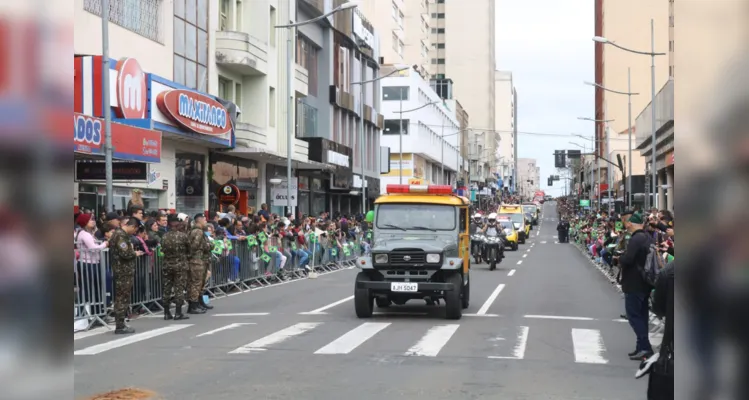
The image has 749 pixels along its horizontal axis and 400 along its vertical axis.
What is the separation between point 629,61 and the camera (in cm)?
10000

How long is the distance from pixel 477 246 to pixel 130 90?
15.5 metres

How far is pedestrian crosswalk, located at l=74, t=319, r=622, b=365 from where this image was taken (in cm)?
1223

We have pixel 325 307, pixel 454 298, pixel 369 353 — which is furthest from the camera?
pixel 325 307

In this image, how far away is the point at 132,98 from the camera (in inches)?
1025

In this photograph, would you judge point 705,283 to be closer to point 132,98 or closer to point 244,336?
point 244,336

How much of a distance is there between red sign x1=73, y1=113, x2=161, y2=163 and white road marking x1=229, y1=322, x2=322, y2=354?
223 inches

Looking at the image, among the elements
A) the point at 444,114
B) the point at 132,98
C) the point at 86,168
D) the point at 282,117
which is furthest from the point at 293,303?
the point at 444,114

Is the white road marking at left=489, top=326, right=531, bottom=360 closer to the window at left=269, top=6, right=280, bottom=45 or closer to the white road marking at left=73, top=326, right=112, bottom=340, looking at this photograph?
the white road marking at left=73, top=326, right=112, bottom=340

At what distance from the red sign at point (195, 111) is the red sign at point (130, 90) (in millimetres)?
990

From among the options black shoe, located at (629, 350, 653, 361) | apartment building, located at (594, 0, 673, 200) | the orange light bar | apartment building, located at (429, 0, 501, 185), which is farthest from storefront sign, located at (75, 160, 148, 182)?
apartment building, located at (429, 0, 501, 185)

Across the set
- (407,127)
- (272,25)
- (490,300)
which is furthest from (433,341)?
(407,127)

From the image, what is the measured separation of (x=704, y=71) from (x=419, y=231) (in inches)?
594

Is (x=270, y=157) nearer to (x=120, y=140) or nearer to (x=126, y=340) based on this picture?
(x=120, y=140)

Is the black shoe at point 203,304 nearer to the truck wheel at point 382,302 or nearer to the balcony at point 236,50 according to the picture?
the truck wheel at point 382,302
